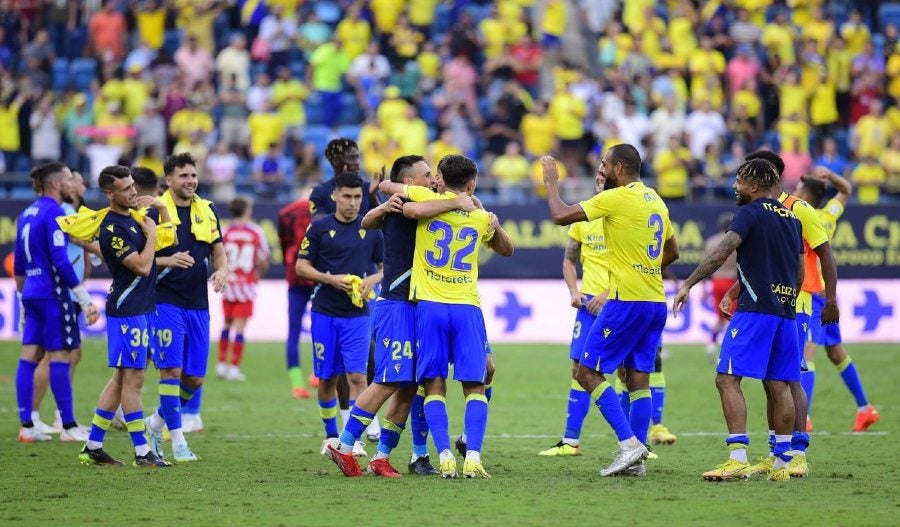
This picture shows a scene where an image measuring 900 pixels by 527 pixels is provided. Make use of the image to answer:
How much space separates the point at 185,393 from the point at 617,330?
4426 millimetres

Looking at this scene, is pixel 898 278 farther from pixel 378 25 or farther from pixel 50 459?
pixel 50 459

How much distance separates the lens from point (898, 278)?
78.7 ft

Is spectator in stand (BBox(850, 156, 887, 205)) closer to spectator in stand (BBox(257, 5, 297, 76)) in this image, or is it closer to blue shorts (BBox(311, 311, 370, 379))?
spectator in stand (BBox(257, 5, 297, 76))

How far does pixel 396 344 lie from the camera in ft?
33.8

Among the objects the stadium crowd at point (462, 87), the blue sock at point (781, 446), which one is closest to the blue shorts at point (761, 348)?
the blue sock at point (781, 446)

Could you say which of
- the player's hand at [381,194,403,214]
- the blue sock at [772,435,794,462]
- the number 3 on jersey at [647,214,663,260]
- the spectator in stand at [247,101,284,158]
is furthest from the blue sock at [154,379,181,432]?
the spectator in stand at [247,101,284,158]

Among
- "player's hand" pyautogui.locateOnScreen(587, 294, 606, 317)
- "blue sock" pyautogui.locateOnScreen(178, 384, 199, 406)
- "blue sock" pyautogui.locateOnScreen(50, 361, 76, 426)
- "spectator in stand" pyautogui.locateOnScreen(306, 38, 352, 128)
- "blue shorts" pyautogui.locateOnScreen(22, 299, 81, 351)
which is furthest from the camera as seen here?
"spectator in stand" pyautogui.locateOnScreen(306, 38, 352, 128)

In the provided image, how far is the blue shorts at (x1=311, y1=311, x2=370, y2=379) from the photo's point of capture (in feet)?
39.5

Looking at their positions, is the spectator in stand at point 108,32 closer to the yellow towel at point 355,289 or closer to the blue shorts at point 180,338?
the blue shorts at point 180,338

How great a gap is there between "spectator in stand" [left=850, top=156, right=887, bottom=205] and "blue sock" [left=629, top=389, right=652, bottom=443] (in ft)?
48.0

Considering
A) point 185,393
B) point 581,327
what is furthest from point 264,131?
point 581,327

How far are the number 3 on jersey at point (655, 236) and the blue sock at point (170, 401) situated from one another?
4.16m

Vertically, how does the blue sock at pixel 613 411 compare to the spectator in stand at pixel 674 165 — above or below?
below

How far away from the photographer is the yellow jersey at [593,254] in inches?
478
